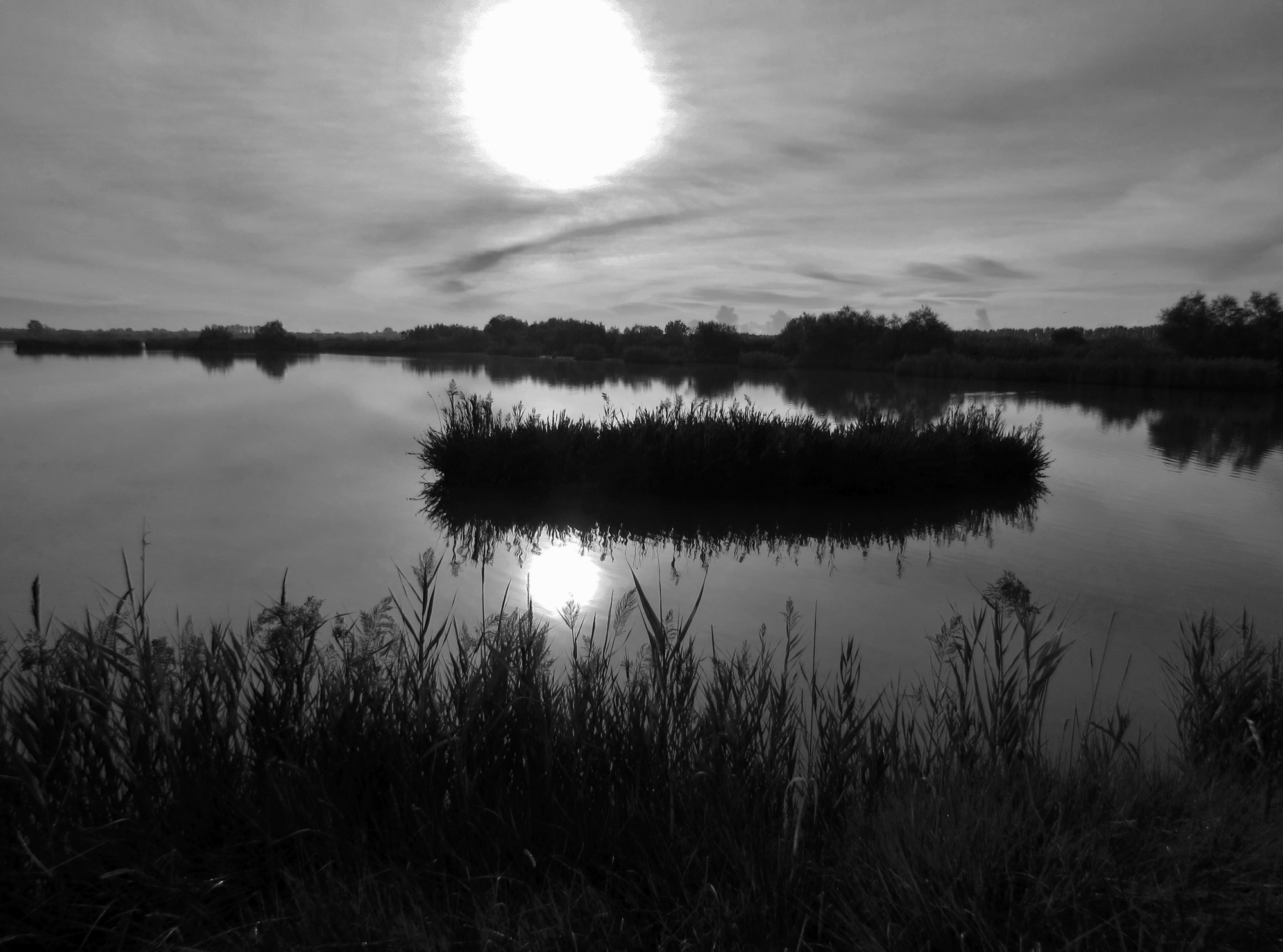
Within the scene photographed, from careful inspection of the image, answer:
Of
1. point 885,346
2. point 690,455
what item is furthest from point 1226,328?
point 690,455

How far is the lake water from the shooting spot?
17.8 ft

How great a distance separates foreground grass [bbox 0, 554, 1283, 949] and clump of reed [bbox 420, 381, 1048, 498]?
6892mm

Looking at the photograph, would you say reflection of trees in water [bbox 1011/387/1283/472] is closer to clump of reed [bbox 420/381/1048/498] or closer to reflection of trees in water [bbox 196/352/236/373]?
clump of reed [bbox 420/381/1048/498]

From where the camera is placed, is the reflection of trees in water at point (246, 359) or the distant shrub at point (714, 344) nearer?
the reflection of trees in water at point (246, 359)

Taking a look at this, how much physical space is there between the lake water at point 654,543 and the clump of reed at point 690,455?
60 cm

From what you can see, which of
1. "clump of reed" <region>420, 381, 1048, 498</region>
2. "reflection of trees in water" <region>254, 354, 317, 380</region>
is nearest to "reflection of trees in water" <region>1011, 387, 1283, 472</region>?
"clump of reed" <region>420, 381, 1048, 498</region>

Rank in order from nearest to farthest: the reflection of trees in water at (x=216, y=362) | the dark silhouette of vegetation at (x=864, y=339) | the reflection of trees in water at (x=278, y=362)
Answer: the reflection of trees in water at (x=278, y=362) → the reflection of trees in water at (x=216, y=362) → the dark silhouette of vegetation at (x=864, y=339)

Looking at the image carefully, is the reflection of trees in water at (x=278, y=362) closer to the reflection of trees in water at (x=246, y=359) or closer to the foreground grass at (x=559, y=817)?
the reflection of trees in water at (x=246, y=359)

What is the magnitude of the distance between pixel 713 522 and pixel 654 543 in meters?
1.13

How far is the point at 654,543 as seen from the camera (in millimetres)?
7617

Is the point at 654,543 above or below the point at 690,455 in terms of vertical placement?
below

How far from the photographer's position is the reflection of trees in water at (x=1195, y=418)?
1479cm

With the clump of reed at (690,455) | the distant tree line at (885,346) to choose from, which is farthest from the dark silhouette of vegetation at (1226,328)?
the clump of reed at (690,455)

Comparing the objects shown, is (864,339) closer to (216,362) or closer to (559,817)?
(216,362)
